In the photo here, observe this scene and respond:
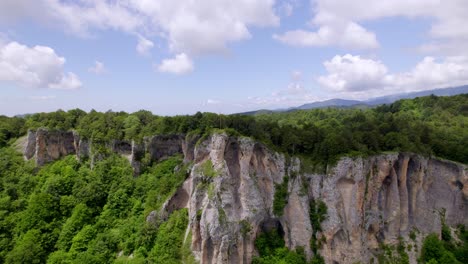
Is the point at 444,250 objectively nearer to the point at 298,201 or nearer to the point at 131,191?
the point at 298,201

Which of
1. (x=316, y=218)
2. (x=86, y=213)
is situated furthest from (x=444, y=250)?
(x=86, y=213)

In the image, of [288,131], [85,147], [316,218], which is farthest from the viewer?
[85,147]

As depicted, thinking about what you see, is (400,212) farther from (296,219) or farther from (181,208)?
(181,208)

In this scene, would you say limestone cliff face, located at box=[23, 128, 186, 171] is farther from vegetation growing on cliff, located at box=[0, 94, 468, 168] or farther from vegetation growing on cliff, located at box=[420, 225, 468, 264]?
vegetation growing on cliff, located at box=[420, 225, 468, 264]

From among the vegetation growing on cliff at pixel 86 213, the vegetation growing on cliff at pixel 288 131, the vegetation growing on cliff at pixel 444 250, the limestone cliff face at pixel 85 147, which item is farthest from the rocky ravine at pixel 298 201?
the limestone cliff face at pixel 85 147

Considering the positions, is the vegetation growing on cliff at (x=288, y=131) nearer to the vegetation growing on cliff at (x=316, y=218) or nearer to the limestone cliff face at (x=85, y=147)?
the limestone cliff face at (x=85, y=147)

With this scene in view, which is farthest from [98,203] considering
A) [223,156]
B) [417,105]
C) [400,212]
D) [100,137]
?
[417,105]

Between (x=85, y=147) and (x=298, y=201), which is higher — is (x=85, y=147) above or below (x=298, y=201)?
above
